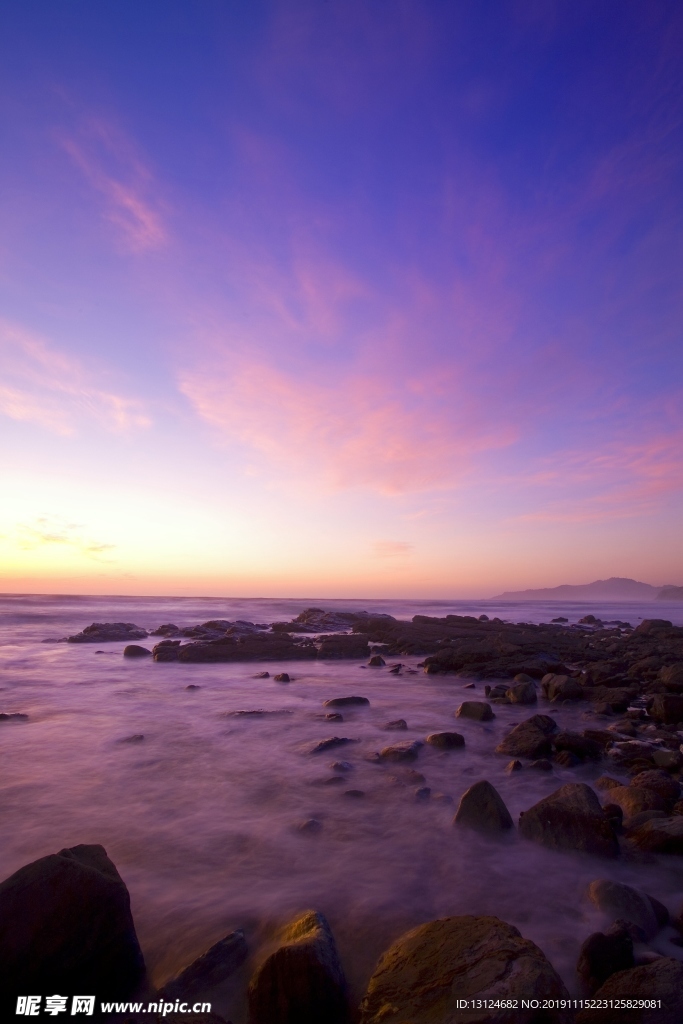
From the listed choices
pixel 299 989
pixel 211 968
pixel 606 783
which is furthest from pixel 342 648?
pixel 299 989

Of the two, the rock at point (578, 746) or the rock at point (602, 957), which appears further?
the rock at point (578, 746)

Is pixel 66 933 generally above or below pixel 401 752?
above

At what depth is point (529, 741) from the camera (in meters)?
6.75

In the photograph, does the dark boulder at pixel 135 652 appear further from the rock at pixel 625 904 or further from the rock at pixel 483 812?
the rock at pixel 625 904

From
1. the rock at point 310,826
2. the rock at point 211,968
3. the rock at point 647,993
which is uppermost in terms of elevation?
the rock at point 647,993

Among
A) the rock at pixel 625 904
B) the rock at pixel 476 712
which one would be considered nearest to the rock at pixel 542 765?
the rock at pixel 476 712

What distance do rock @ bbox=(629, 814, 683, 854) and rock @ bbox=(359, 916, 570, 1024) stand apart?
2.32 metres

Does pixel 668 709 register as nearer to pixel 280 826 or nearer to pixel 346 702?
pixel 346 702

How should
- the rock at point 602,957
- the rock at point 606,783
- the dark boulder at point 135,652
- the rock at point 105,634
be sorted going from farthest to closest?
the rock at point 105,634 < the dark boulder at point 135,652 < the rock at point 606,783 < the rock at point 602,957

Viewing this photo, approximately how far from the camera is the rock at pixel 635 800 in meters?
4.82

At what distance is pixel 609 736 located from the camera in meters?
7.15

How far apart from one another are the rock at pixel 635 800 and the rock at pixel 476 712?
3.49 meters

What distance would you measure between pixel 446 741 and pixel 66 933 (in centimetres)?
537

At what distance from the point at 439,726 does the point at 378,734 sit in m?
1.12
